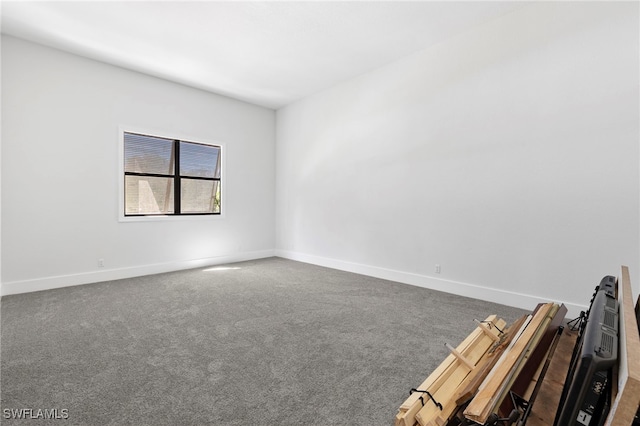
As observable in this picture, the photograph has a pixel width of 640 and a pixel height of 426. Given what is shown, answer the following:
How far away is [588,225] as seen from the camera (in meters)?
2.93

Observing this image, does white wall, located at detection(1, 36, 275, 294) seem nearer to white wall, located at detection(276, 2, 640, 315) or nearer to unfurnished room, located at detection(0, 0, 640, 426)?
unfurnished room, located at detection(0, 0, 640, 426)

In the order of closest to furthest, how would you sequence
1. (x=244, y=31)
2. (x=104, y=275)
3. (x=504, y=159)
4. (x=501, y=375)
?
(x=501, y=375) < (x=504, y=159) < (x=244, y=31) < (x=104, y=275)

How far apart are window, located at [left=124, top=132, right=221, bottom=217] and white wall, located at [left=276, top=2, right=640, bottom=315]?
2457 mm

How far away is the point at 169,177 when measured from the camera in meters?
5.20

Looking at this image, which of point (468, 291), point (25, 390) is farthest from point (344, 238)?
point (25, 390)

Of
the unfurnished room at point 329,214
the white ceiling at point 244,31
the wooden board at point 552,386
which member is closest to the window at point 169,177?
the unfurnished room at point 329,214

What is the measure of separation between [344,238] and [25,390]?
161 inches

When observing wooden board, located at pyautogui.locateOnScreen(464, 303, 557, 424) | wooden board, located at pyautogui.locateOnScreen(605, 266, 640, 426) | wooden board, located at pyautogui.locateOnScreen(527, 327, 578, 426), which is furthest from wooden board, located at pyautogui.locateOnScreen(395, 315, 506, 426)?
wooden board, located at pyautogui.locateOnScreen(605, 266, 640, 426)

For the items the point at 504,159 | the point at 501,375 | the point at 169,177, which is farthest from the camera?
the point at 169,177

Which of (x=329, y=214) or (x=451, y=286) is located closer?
(x=451, y=286)

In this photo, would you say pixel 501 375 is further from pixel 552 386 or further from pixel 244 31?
pixel 244 31

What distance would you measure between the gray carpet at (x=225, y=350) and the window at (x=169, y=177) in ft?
4.89

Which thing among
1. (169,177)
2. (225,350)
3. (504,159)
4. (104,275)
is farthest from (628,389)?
(169,177)

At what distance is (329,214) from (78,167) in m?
3.82
